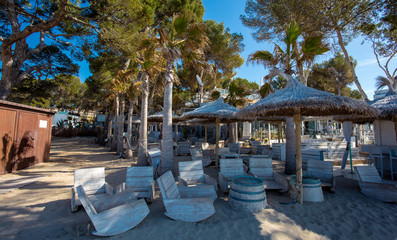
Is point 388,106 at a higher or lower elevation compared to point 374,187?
higher

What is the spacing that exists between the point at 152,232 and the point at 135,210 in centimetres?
42

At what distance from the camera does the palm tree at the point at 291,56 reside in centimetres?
557

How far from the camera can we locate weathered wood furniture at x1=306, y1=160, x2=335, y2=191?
4.79 meters

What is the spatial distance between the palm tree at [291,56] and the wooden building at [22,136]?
904 centimetres

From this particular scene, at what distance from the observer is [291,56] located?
647 cm

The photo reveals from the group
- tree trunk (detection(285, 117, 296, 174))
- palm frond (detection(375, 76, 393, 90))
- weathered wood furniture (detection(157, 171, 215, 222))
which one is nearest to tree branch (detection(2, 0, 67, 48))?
weathered wood furniture (detection(157, 171, 215, 222))

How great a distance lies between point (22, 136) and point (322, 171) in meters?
10.4

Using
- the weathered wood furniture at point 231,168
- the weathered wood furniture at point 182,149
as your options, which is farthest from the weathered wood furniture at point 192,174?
the weathered wood furniture at point 182,149

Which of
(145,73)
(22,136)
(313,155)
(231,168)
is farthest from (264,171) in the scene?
(22,136)

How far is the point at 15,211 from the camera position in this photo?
11.1ft

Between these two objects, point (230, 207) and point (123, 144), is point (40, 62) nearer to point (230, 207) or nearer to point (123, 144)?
point (123, 144)

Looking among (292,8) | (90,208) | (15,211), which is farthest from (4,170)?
(292,8)

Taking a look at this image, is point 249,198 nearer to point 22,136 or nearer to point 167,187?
point 167,187

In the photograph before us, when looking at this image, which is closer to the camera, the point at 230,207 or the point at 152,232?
the point at 152,232
